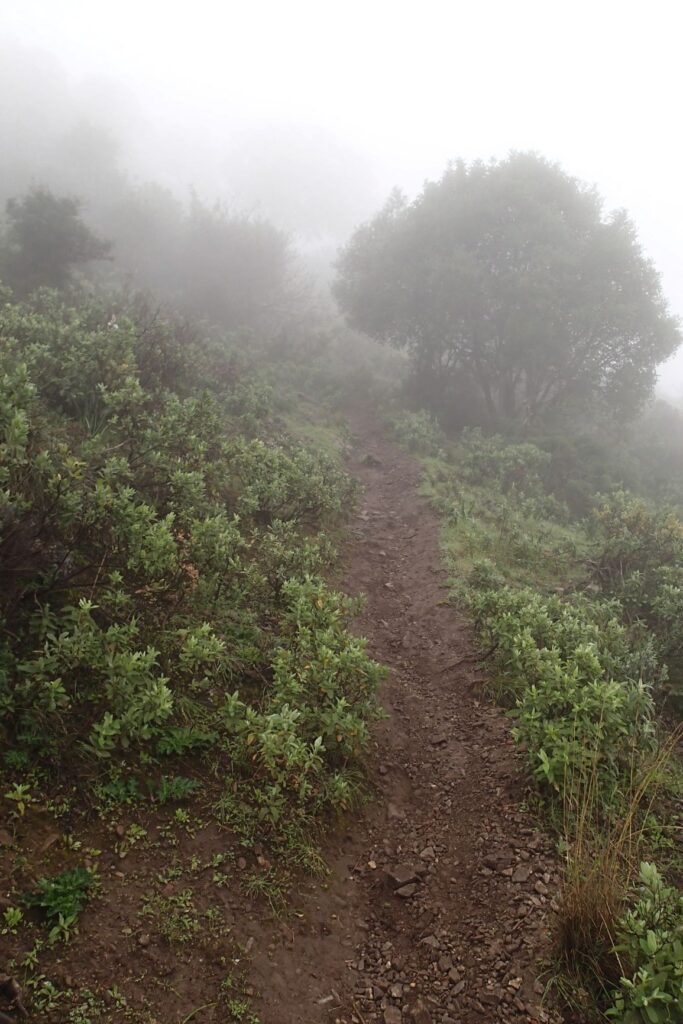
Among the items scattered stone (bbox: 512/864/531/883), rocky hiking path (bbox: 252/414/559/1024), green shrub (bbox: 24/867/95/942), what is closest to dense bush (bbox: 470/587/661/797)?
rocky hiking path (bbox: 252/414/559/1024)

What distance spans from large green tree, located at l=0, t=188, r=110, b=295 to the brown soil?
17.0 metres

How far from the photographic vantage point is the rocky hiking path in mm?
3400

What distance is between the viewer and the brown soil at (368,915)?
10.5ft

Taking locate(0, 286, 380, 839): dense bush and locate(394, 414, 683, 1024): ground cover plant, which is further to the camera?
locate(0, 286, 380, 839): dense bush

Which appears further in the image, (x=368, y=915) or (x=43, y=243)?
(x=43, y=243)

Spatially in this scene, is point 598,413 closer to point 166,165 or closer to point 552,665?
point 552,665

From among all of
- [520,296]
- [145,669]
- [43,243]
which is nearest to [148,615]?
[145,669]

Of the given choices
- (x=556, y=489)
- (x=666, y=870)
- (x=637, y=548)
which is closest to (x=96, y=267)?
(x=556, y=489)

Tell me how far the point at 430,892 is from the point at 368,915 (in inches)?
18.3

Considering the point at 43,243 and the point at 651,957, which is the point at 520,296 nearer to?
the point at 43,243

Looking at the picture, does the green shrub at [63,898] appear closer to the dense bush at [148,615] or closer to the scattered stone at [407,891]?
the dense bush at [148,615]

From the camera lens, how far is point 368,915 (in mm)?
4023

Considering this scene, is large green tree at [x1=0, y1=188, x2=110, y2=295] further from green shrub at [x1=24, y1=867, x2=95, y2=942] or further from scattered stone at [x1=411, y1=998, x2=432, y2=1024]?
scattered stone at [x1=411, y1=998, x2=432, y2=1024]

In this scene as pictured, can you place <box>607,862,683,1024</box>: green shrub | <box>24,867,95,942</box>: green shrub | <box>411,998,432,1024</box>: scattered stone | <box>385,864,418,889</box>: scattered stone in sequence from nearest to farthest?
<box>607,862,683,1024</box>: green shrub, <box>24,867,95,942</box>: green shrub, <box>411,998,432,1024</box>: scattered stone, <box>385,864,418,889</box>: scattered stone
